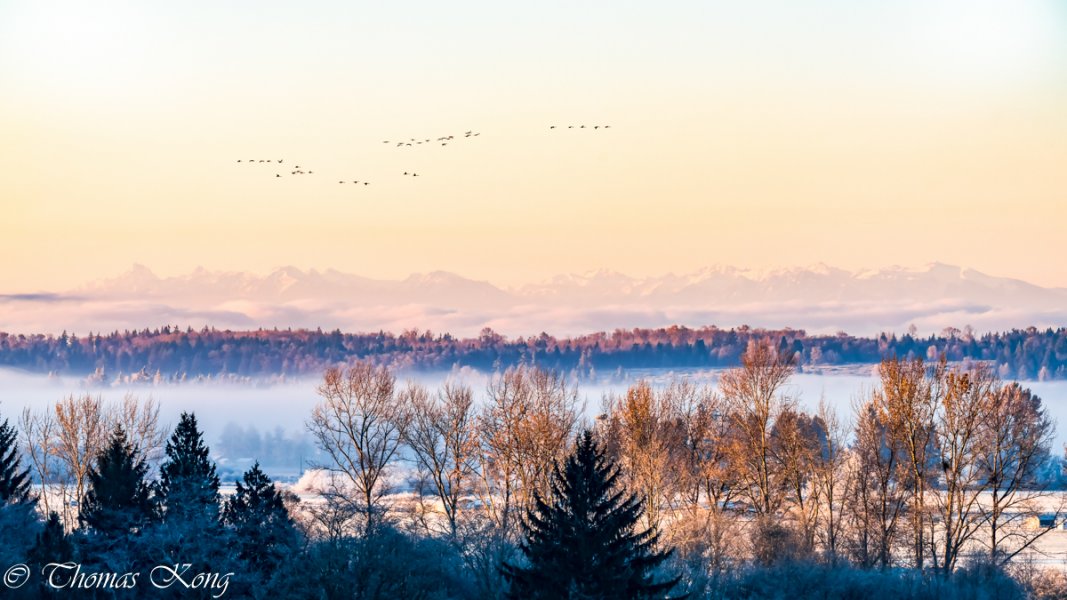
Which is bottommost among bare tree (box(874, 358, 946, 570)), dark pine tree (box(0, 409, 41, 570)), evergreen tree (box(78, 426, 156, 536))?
dark pine tree (box(0, 409, 41, 570))

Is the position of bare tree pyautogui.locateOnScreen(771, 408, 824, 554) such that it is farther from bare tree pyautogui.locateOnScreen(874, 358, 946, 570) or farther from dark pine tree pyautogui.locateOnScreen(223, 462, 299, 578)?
dark pine tree pyautogui.locateOnScreen(223, 462, 299, 578)

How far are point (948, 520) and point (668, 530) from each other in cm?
1503

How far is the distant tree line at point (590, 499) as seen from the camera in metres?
50.3

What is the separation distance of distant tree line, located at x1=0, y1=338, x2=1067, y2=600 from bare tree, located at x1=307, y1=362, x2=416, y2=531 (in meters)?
0.25

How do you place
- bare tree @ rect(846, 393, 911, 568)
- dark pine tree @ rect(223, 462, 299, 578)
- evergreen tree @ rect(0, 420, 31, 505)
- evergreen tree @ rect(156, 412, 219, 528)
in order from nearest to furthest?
1. dark pine tree @ rect(223, 462, 299, 578)
2. evergreen tree @ rect(156, 412, 219, 528)
3. evergreen tree @ rect(0, 420, 31, 505)
4. bare tree @ rect(846, 393, 911, 568)

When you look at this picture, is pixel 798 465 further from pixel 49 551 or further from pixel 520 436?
pixel 49 551

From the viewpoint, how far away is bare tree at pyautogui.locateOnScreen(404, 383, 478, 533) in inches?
3275

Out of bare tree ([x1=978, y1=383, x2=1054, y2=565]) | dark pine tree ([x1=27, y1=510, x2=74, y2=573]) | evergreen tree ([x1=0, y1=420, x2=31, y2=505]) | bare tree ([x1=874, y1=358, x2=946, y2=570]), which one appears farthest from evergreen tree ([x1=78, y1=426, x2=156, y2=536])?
bare tree ([x1=978, y1=383, x2=1054, y2=565])

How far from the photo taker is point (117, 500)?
203 feet

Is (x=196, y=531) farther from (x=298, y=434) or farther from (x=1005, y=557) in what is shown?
(x=298, y=434)

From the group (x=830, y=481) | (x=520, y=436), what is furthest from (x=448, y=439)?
(x=830, y=481)

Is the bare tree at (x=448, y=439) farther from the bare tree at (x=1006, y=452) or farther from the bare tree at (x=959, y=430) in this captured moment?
the bare tree at (x=1006, y=452)

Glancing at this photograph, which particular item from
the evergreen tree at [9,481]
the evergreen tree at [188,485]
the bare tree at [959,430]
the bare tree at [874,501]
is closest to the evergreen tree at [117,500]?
the evergreen tree at [188,485]

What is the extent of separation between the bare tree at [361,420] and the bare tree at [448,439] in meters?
1.27
